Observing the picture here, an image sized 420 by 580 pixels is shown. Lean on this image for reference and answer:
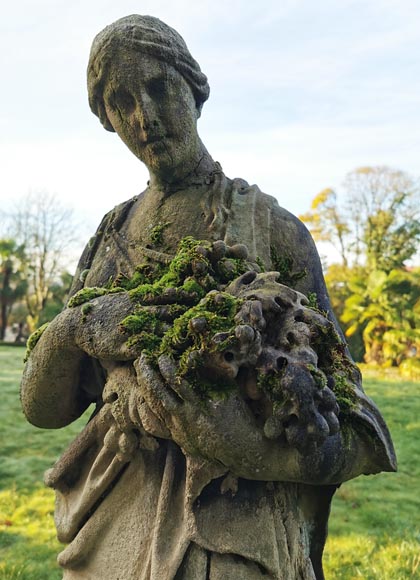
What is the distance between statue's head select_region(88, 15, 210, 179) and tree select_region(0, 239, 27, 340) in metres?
35.1

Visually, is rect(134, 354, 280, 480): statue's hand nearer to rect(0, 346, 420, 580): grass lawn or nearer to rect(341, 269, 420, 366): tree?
rect(0, 346, 420, 580): grass lawn

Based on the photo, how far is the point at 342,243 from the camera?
101 ft

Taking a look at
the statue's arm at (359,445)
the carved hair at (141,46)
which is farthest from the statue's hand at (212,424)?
the carved hair at (141,46)

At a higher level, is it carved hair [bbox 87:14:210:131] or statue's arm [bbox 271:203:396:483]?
carved hair [bbox 87:14:210:131]

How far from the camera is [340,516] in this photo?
286 inches

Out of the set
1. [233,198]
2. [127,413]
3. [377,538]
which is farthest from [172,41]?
[377,538]

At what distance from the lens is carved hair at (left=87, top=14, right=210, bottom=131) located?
2.14m

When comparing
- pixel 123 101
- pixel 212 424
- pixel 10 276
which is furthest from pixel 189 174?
pixel 10 276

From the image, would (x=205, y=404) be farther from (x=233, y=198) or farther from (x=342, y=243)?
(x=342, y=243)

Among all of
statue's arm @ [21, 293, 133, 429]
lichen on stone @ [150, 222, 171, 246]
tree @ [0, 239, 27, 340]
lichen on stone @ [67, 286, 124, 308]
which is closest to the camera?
statue's arm @ [21, 293, 133, 429]

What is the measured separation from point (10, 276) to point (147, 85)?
122 ft

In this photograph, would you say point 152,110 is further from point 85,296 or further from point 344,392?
point 344,392

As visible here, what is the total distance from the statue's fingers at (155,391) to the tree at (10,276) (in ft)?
117

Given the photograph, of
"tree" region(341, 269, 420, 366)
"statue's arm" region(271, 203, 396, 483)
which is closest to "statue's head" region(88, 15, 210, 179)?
"statue's arm" region(271, 203, 396, 483)
